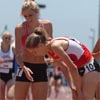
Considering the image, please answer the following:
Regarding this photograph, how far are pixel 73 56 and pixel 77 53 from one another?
6cm

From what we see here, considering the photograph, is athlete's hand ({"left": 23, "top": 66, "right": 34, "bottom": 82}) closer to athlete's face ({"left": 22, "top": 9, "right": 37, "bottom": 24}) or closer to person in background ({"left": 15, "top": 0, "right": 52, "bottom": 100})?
person in background ({"left": 15, "top": 0, "right": 52, "bottom": 100})

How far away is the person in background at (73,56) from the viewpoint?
238 inches

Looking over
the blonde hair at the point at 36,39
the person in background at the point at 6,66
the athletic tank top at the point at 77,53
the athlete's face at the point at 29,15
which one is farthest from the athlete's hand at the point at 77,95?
the person in background at the point at 6,66

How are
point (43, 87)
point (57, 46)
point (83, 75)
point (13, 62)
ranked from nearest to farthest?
1. point (57, 46)
2. point (83, 75)
3. point (43, 87)
4. point (13, 62)

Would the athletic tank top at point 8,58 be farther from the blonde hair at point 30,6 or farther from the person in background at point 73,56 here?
the person in background at point 73,56

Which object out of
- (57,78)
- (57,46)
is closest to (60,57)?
(57,46)

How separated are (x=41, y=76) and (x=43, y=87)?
14cm

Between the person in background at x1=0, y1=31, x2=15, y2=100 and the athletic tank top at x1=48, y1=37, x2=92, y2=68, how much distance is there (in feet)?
11.0

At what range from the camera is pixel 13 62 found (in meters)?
9.68

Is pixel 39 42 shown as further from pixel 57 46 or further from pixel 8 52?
pixel 8 52

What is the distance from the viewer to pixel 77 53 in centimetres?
→ 629

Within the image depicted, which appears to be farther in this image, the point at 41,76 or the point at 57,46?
the point at 41,76

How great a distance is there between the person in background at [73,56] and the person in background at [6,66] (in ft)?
10.6

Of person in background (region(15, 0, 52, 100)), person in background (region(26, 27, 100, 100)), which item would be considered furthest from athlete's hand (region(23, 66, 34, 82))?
person in background (region(26, 27, 100, 100))
